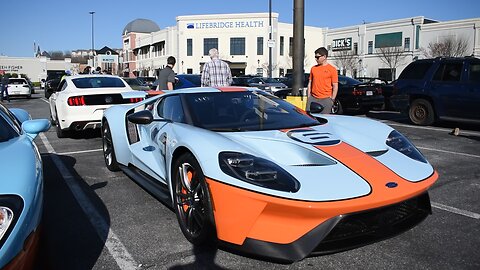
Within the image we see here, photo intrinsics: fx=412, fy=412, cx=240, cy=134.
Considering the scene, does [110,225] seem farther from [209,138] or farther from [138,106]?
[138,106]

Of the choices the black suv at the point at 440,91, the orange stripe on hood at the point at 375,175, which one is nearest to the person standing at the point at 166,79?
the black suv at the point at 440,91

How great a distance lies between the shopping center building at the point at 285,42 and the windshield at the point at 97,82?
45.0 m

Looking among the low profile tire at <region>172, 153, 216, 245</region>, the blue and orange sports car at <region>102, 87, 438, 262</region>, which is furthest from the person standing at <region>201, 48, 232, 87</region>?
the low profile tire at <region>172, 153, 216, 245</region>

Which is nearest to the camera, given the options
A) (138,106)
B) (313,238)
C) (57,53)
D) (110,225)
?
(313,238)

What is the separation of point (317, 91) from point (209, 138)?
434cm

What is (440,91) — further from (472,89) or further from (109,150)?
(109,150)

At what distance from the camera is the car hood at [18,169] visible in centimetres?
226

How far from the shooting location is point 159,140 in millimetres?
3803

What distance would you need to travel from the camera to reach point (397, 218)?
2.78 metres

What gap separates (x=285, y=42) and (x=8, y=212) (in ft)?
221

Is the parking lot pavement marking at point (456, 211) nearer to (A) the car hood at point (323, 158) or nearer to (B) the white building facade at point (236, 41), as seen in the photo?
(A) the car hood at point (323, 158)

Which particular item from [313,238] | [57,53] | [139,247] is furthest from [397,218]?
[57,53]

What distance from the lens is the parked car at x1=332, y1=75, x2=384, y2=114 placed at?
1203 cm

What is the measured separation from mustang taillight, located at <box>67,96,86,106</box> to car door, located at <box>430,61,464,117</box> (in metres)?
7.70
